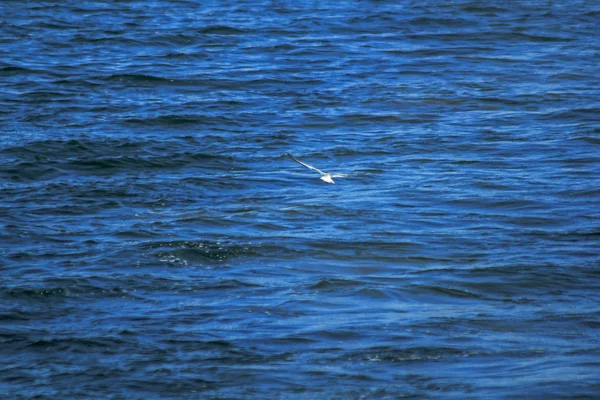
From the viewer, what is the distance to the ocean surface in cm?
728

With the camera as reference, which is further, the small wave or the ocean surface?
the small wave

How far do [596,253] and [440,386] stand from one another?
2.78m

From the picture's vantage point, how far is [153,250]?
925 centimetres

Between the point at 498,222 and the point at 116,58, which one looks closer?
the point at 498,222

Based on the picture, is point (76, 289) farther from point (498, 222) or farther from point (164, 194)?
Result: point (498, 222)

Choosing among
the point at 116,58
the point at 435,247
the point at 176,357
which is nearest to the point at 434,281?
the point at 435,247

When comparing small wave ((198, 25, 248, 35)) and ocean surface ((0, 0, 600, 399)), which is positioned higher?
small wave ((198, 25, 248, 35))

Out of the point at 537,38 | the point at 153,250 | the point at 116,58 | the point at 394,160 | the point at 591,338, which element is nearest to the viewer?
the point at 591,338

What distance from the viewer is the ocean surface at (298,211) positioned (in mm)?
7281

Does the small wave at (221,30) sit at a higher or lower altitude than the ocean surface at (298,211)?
higher

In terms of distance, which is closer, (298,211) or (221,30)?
(298,211)

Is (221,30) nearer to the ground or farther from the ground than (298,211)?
farther from the ground

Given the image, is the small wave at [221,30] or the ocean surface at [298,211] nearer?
the ocean surface at [298,211]

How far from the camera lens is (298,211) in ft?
33.7
